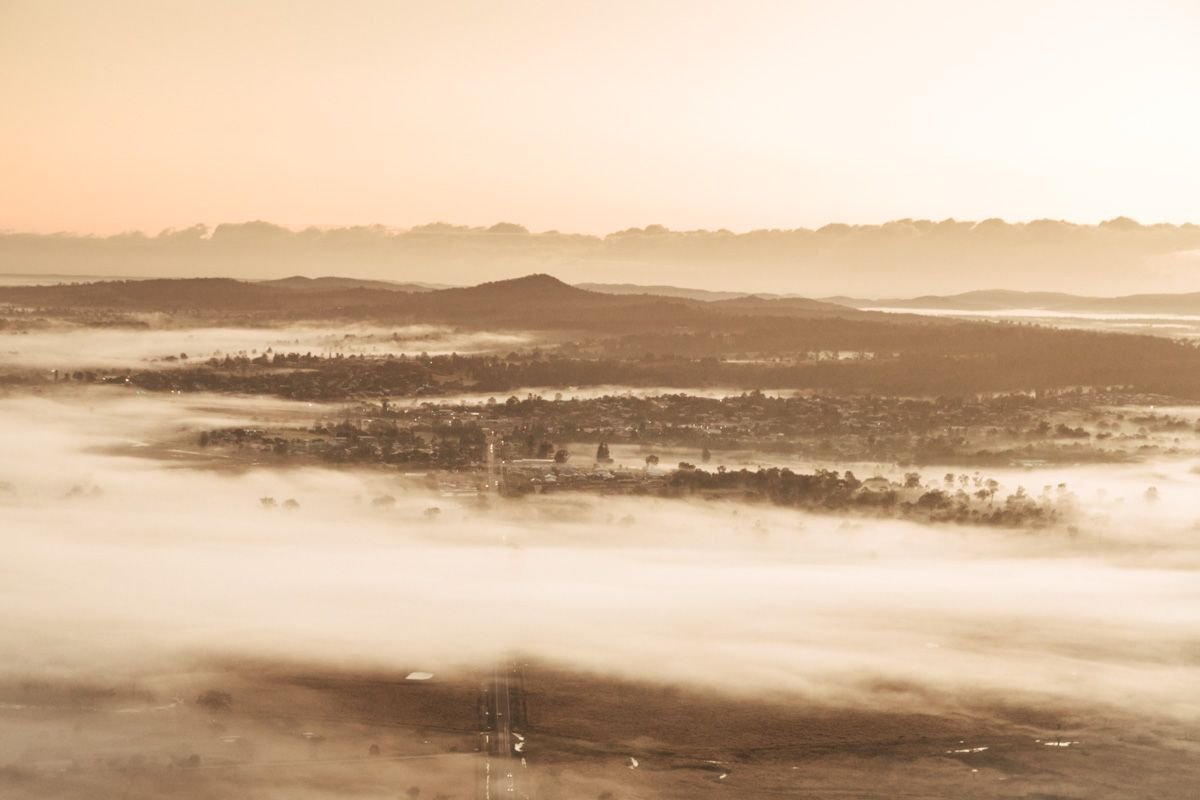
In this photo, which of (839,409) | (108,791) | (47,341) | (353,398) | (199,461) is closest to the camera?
(108,791)

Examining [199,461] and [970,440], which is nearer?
[199,461]

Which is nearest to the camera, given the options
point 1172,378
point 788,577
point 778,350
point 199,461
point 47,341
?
point 788,577

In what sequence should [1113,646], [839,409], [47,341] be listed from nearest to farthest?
[1113,646] < [839,409] < [47,341]

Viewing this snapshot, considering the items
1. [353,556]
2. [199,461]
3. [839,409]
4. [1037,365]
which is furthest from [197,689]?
[1037,365]

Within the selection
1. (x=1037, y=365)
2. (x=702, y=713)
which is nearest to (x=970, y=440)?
(x=1037, y=365)

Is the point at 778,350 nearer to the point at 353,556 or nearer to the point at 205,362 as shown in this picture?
the point at 205,362

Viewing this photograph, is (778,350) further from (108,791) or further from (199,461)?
(108,791)
